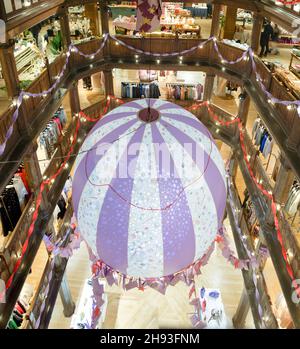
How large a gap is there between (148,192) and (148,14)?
516 centimetres

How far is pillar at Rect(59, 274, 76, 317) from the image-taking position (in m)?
8.75

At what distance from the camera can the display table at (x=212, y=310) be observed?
8078 mm

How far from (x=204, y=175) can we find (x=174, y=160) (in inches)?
10.6

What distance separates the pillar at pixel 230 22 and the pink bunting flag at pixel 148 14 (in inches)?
382

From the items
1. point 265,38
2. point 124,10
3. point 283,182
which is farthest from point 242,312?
point 124,10

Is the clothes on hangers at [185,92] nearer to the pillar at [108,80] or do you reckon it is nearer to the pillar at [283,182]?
the pillar at [108,80]

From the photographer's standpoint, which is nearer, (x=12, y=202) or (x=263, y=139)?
(x=12, y=202)

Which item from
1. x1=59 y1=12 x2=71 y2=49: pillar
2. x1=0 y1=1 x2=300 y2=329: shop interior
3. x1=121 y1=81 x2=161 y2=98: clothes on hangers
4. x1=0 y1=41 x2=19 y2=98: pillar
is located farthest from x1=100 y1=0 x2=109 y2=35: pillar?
x1=0 y1=41 x2=19 y2=98: pillar

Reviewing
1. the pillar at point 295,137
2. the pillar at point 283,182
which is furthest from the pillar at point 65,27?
the pillar at point 283,182

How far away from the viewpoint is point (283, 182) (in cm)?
679

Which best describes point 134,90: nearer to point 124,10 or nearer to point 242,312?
point 242,312

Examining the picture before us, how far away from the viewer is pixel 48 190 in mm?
8219

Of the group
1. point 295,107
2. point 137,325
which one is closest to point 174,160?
point 295,107
